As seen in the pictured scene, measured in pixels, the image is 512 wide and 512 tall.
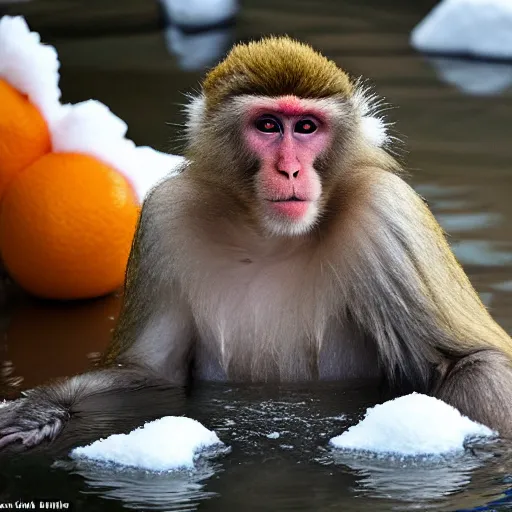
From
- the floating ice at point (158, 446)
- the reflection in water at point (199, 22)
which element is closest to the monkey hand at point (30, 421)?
the floating ice at point (158, 446)

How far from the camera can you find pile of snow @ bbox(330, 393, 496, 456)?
383 cm

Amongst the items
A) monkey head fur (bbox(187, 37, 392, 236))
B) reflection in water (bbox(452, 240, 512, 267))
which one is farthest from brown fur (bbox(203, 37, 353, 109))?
reflection in water (bbox(452, 240, 512, 267))

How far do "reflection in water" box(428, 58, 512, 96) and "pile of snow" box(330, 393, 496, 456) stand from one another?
6.02m

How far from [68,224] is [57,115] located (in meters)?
0.60

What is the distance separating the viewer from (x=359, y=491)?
361cm

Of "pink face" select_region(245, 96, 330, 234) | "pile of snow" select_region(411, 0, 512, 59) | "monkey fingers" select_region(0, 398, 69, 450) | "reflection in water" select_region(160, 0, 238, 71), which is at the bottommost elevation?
"monkey fingers" select_region(0, 398, 69, 450)

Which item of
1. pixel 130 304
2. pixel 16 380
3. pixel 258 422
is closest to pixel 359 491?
pixel 258 422

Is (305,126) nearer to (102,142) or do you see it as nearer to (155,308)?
(155,308)

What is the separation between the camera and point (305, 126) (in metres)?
4.18

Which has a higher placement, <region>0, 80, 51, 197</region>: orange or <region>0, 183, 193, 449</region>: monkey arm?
<region>0, 80, 51, 197</region>: orange

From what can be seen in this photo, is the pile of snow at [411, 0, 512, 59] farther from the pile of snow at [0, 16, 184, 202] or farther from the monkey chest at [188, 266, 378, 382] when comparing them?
the monkey chest at [188, 266, 378, 382]

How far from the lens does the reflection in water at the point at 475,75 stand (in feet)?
32.0

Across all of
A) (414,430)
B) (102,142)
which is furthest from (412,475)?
(102,142)

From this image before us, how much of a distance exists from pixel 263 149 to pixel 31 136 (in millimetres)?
1962
